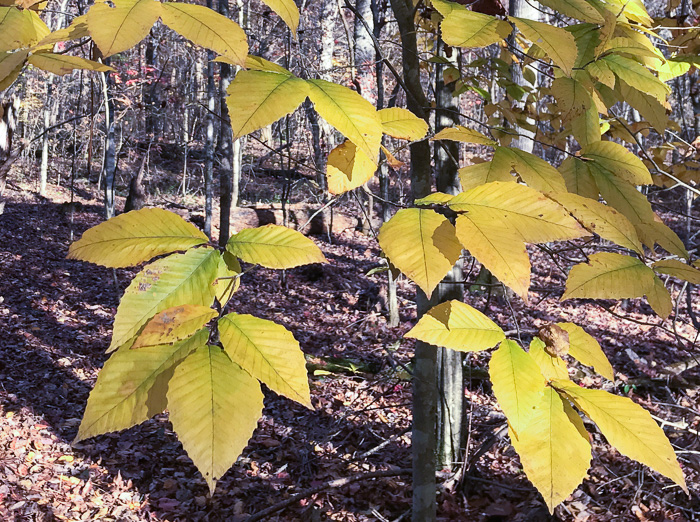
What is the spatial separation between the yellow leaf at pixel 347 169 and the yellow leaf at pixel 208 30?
0.72 feet

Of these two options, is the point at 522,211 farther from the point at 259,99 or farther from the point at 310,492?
the point at 310,492

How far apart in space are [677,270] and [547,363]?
0.99 feet

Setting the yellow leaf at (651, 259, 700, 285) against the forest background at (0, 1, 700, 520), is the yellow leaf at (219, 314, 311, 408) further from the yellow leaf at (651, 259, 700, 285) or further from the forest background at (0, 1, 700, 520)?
the yellow leaf at (651, 259, 700, 285)

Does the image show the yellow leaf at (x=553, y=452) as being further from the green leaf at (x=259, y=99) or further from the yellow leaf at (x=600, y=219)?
the green leaf at (x=259, y=99)

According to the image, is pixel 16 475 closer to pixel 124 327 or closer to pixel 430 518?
pixel 430 518

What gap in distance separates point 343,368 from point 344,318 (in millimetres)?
2518

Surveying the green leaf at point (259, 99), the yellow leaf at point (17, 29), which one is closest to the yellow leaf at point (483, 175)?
the green leaf at point (259, 99)

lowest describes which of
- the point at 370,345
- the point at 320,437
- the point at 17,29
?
the point at 370,345

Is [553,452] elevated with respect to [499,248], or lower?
lower

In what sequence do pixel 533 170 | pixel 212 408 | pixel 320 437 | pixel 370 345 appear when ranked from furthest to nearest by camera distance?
pixel 370 345 → pixel 320 437 → pixel 533 170 → pixel 212 408

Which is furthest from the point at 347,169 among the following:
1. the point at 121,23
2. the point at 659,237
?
the point at 659,237

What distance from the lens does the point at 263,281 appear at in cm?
1029

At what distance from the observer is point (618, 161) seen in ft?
3.16

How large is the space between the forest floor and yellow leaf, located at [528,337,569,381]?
0.27m
